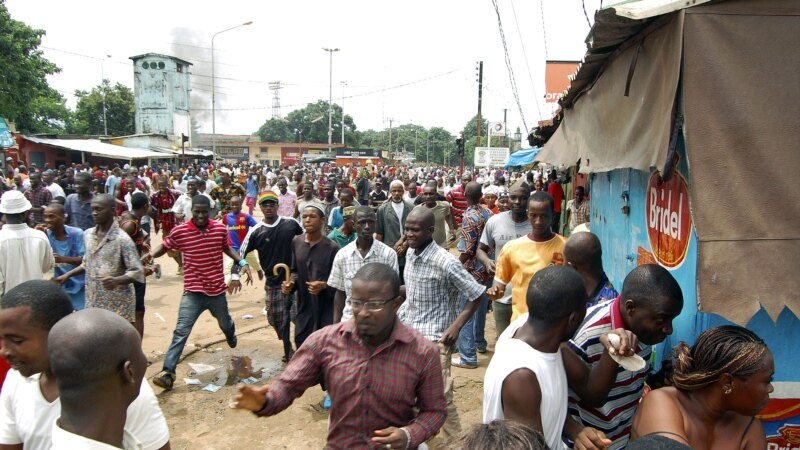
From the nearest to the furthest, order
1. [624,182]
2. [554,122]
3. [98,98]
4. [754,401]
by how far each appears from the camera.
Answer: [754,401] → [624,182] → [554,122] → [98,98]

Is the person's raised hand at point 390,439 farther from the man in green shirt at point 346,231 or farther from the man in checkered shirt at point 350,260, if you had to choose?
the man in green shirt at point 346,231

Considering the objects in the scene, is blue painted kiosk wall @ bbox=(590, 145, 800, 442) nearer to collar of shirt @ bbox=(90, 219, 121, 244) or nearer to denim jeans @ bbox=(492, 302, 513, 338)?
denim jeans @ bbox=(492, 302, 513, 338)

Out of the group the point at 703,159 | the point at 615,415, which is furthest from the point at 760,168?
the point at 615,415

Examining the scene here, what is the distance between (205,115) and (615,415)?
3046 inches

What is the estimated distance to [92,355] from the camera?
1.70 meters

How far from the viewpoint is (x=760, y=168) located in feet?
8.11

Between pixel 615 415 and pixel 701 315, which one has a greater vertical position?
pixel 701 315

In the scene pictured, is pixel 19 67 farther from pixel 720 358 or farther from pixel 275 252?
pixel 720 358

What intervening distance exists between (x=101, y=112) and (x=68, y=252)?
58367 mm

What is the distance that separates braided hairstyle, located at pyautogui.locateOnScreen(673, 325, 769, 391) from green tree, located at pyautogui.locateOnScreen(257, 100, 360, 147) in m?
85.9

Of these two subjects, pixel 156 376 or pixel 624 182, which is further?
pixel 156 376

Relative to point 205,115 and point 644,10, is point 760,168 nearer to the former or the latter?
point 644,10

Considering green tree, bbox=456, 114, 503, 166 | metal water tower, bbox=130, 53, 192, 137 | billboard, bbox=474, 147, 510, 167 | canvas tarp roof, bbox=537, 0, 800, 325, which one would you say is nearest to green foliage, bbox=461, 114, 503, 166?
green tree, bbox=456, 114, 503, 166

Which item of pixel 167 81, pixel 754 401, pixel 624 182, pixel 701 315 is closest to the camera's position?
pixel 754 401
